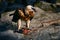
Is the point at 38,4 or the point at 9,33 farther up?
the point at 38,4

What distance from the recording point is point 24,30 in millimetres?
10695

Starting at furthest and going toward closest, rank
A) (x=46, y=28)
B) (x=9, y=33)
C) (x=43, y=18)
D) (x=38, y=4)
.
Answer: (x=38, y=4), (x=43, y=18), (x=46, y=28), (x=9, y=33)

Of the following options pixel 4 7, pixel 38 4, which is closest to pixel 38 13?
pixel 38 4

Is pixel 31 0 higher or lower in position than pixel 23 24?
higher

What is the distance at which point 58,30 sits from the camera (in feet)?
36.0

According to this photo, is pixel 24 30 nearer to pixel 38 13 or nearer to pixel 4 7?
pixel 38 13

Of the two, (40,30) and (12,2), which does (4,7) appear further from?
(40,30)

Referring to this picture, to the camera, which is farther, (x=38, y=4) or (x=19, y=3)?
(x=19, y=3)

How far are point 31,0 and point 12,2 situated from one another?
1417mm

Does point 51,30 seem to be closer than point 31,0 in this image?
Yes

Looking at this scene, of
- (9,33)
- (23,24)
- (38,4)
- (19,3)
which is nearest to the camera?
(9,33)

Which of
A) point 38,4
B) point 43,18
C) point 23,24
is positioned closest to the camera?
point 23,24

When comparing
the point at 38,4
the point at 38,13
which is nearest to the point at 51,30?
the point at 38,13

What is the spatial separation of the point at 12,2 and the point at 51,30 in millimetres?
6881
